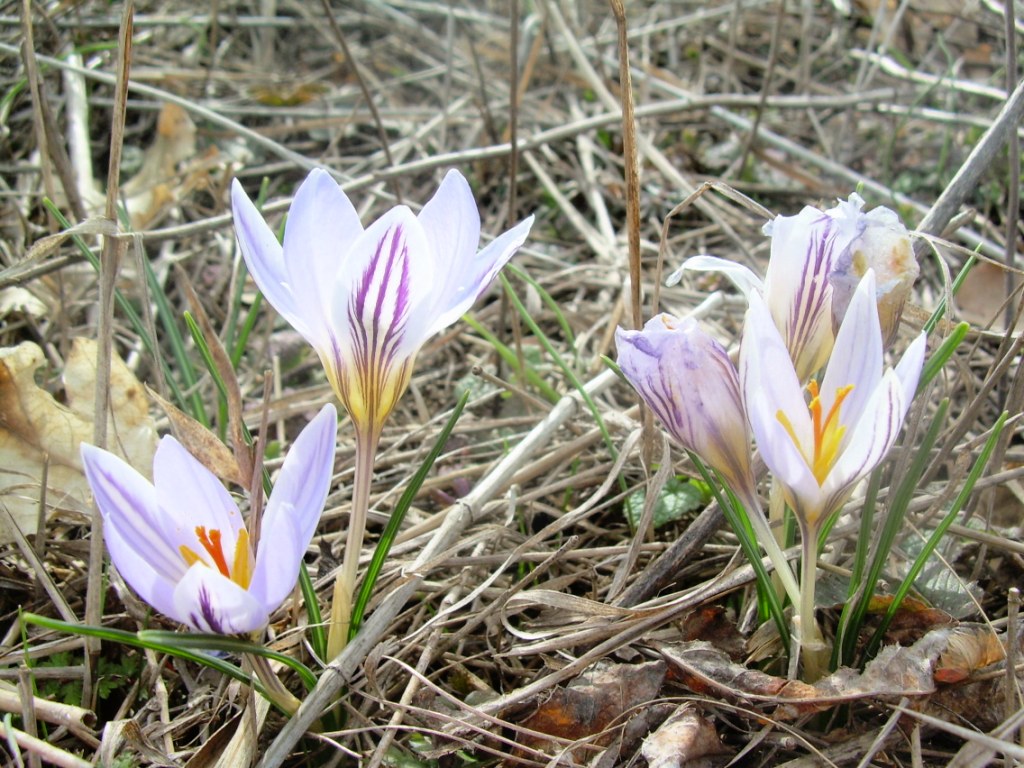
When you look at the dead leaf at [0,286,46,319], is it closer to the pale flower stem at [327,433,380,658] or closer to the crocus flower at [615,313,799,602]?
the pale flower stem at [327,433,380,658]

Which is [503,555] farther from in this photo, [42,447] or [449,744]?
[42,447]

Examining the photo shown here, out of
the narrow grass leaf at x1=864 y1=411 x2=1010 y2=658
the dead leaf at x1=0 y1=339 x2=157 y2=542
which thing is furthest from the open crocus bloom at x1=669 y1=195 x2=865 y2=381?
the dead leaf at x1=0 y1=339 x2=157 y2=542

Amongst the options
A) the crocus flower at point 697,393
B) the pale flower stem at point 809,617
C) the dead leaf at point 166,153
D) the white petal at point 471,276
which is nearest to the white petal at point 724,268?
the crocus flower at point 697,393

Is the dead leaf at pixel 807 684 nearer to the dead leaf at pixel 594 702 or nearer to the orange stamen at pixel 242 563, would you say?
the dead leaf at pixel 594 702

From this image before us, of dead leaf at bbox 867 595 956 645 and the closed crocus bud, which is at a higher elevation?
the closed crocus bud

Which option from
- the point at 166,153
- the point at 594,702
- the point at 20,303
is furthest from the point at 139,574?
the point at 166,153

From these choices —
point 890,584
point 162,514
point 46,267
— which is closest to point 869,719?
point 890,584

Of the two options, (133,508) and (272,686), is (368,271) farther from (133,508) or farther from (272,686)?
(272,686)
